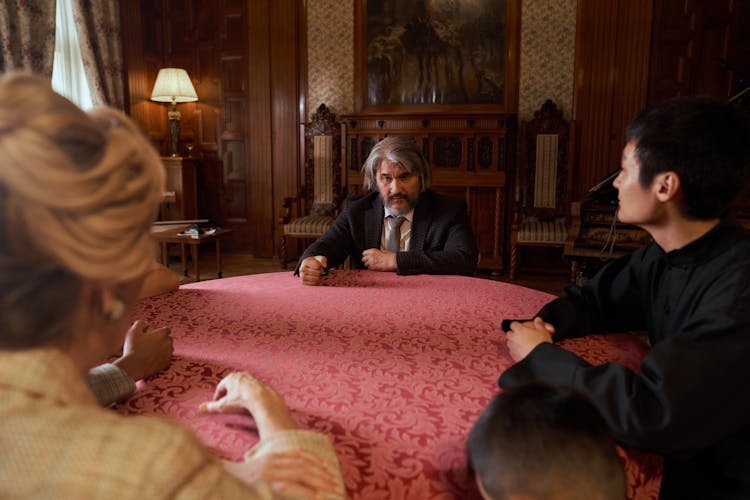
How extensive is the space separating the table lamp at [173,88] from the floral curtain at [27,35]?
150cm

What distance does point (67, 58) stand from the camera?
237 inches

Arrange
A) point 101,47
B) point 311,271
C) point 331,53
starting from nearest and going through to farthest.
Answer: point 311,271 < point 101,47 < point 331,53

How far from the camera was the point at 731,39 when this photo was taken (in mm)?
5914

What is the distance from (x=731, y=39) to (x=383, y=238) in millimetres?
5060

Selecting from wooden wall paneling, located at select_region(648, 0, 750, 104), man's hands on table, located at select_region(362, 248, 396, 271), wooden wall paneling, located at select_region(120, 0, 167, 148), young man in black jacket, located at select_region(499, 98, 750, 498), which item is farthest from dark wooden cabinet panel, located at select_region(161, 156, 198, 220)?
young man in black jacket, located at select_region(499, 98, 750, 498)

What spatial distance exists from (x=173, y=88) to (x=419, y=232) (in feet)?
16.4

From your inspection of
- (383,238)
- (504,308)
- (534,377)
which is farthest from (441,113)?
(534,377)

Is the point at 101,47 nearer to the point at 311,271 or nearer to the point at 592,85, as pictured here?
the point at 311,271

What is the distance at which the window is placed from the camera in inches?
232

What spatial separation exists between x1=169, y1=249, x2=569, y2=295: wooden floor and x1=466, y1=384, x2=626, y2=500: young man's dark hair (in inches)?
202

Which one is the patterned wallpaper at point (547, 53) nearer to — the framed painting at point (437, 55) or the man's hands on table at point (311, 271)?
the framed painting at point (437, 55)

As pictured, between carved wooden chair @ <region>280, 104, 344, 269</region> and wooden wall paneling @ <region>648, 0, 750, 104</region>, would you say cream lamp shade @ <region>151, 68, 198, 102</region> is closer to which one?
carved wooden chair @ <region>280, 104, 344, 269</region>

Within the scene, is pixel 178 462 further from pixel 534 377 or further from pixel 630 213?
pixel 630 213

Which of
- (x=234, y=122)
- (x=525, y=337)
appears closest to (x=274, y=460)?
(x=525, y=337)
